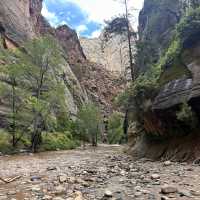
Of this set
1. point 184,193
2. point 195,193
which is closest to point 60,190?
point 184,193

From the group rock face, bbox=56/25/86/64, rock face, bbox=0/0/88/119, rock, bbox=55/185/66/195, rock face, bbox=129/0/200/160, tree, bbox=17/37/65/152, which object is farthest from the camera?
rock face, bbox=56/25/86/64

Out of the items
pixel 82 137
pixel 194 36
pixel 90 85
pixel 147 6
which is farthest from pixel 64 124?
pixel 90 85

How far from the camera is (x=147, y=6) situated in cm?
4822

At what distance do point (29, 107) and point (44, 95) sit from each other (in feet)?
5.86

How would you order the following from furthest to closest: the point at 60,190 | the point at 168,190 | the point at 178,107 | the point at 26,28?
1. the point at 26,28
2. the point at 178,107
3. the point at 60,190
4. the point at 168,190

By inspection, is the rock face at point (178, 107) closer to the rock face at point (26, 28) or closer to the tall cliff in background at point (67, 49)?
the tall cliff in background at point (67, 49)

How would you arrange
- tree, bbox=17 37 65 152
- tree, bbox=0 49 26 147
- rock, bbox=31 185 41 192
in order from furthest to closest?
tree, bbox=17 37 65 152 → tree, bbox=0 49 26 147 → rock, bbox=31 185 41 192

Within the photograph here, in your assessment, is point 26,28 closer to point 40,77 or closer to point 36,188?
point 40,77

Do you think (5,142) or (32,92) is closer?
(5,142)

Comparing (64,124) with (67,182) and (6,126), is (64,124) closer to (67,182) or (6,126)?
(6,126)

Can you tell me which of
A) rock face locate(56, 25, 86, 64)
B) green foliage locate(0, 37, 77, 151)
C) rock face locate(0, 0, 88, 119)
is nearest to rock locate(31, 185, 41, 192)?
green foliage locate(0, 37, 77, 151)

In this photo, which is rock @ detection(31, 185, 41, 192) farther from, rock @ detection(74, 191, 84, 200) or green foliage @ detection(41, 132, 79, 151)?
green foliage @ detection(41, 132, 79, 151)

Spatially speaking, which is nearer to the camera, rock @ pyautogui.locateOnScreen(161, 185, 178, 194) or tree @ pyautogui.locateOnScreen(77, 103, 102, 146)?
rock @ pyautogui.locateOnScreen(161, 185, 178, 194)

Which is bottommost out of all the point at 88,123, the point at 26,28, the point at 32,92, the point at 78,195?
the point at 78,195
